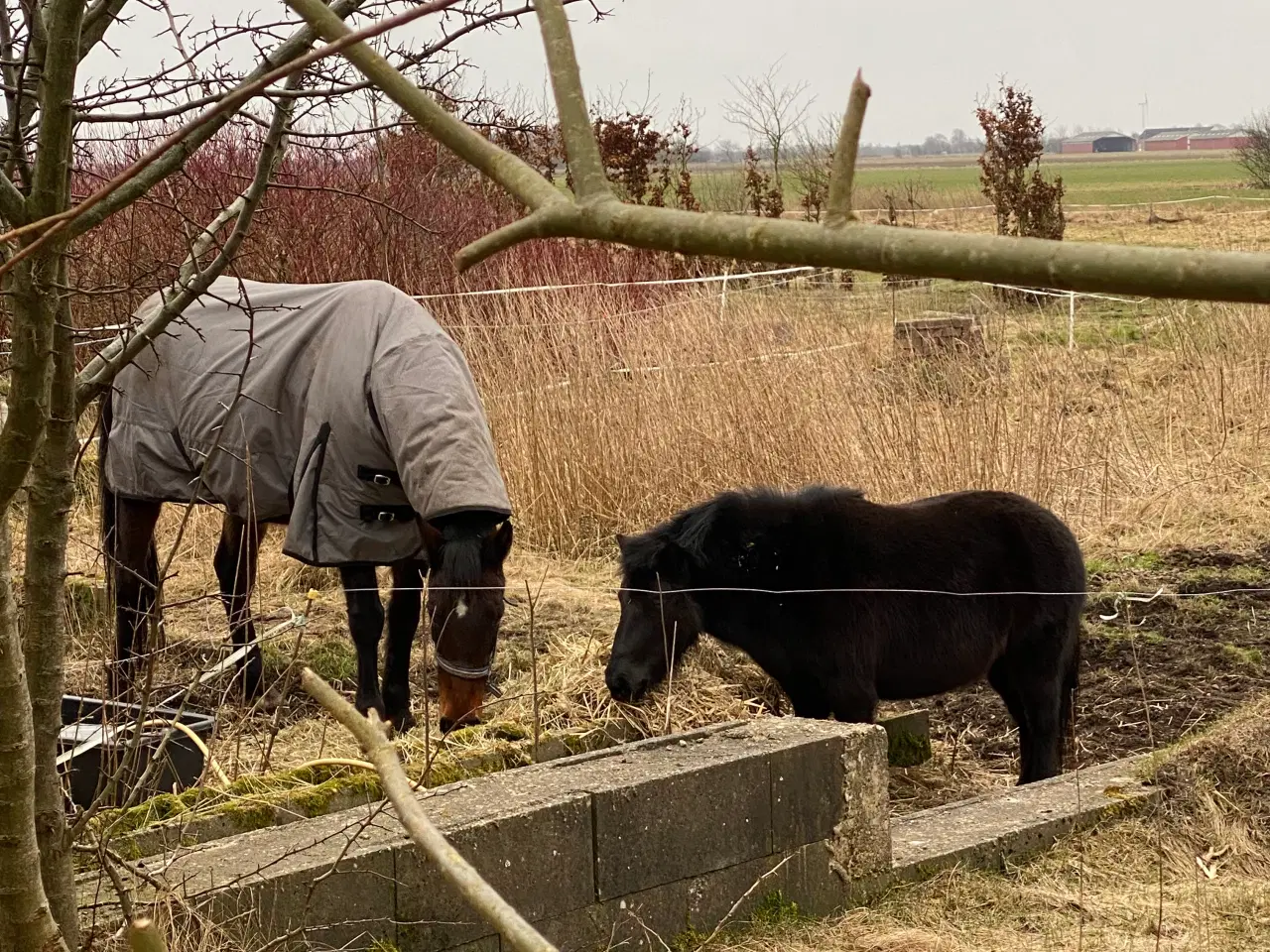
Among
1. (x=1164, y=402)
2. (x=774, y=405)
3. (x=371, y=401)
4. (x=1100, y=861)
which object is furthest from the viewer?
(x=1164, y=402)

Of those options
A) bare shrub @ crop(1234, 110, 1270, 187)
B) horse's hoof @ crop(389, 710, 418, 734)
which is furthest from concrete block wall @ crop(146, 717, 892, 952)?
bare shrub @ crop(1234, 110, 1270, 187)

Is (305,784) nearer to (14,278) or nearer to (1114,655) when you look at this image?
(14,278)

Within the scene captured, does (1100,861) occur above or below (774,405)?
below

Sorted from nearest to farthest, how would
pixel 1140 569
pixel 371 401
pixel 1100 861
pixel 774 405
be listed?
1. pixel 1100 861
2. pixel 371 401
3. pixel 1140 569
4. pixel 774 405

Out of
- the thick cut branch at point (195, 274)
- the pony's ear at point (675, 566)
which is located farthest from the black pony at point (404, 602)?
the thick cut branch at point (195, 274)

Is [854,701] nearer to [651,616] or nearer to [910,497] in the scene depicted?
[651,616]

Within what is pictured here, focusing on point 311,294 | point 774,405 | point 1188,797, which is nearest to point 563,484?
point 774,405

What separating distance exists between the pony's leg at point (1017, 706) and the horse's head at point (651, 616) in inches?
48.4

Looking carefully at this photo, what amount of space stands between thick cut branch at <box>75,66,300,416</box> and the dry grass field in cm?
207

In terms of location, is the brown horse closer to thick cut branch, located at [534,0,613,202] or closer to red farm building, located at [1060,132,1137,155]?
thick cut branch, located at [534,0,613,202]

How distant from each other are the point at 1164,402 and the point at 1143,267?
10.3 m

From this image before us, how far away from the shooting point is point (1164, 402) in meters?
10.4

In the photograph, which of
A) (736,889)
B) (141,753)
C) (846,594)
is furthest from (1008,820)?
(141,753)

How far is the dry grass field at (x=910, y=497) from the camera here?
451cm
